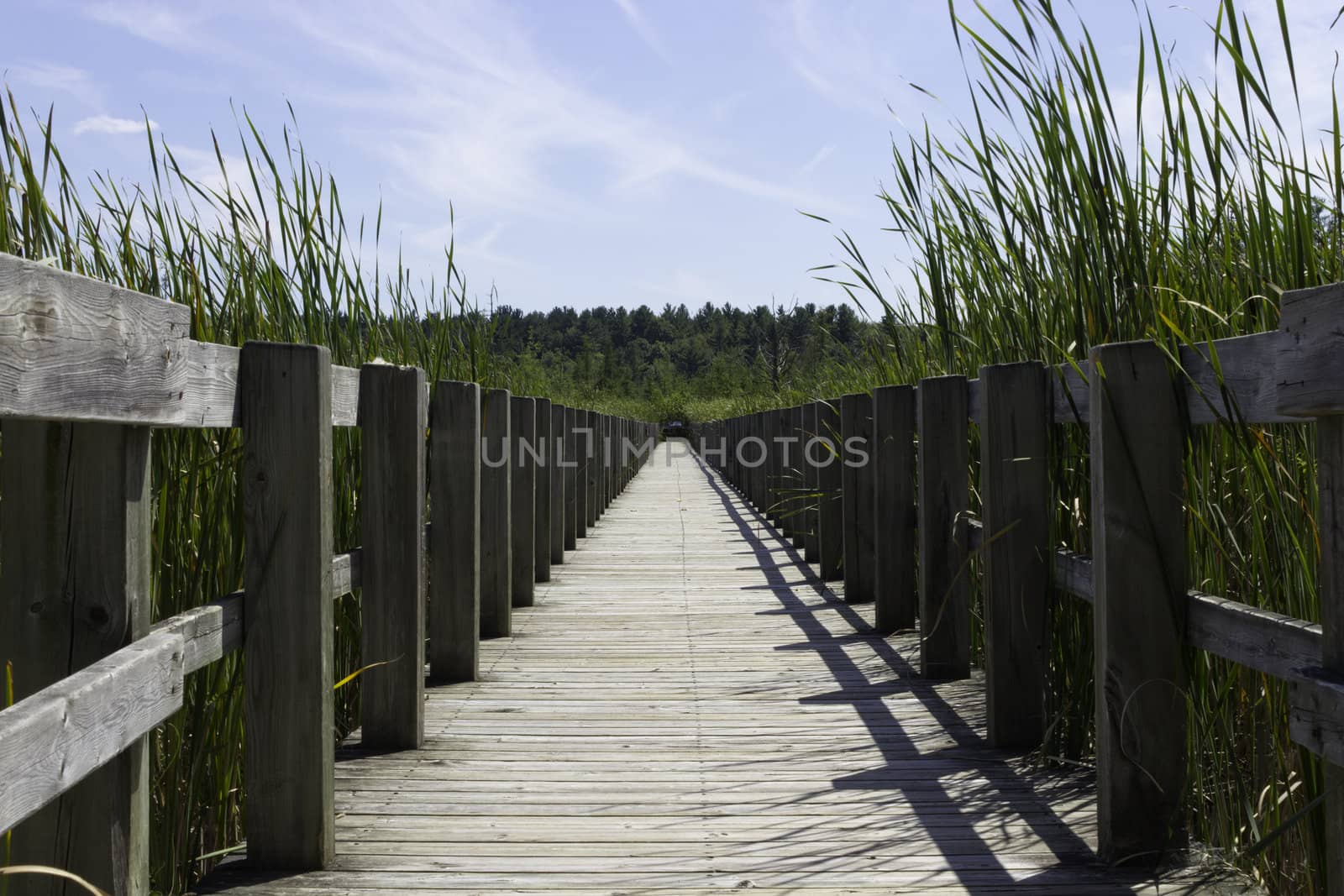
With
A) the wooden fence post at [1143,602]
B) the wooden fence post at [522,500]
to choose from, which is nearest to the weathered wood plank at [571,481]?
the wooden fence post at [522,500]

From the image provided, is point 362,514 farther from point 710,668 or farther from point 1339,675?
point 1339,675

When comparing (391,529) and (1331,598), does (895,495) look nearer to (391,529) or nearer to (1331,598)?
(391,529)

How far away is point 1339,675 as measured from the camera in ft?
5.58

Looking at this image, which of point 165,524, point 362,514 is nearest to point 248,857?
point 165,524

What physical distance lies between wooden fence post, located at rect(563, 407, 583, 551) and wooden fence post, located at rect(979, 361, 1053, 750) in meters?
5.03

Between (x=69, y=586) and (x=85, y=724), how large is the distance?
0.94 ft

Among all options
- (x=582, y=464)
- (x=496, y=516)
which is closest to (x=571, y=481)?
(x=582, y=464)

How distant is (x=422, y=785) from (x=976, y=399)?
223 centimetres

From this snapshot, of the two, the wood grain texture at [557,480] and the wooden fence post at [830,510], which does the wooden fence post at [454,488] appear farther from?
the wooden fence post at [830,510]

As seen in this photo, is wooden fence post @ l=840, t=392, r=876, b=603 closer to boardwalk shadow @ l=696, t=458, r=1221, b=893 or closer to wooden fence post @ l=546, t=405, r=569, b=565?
boardwalk shadow @ l=696, t=458, r=1221, b=893

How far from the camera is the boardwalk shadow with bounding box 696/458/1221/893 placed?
2.44m

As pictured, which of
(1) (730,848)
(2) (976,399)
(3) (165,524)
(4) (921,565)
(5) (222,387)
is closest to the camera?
→ (5) (222,387)

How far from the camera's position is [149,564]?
6.14 ft

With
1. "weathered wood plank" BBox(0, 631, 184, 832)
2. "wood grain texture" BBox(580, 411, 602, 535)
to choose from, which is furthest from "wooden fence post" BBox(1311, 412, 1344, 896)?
"wood grain texture" BBox(580, 411, 602, 535)
